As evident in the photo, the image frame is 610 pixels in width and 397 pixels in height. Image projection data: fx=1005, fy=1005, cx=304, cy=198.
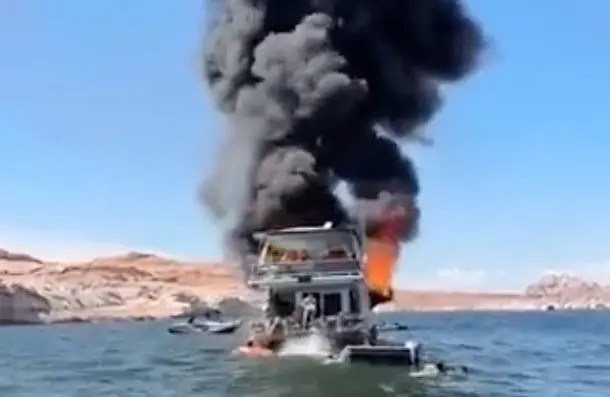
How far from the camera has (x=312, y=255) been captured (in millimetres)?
52281

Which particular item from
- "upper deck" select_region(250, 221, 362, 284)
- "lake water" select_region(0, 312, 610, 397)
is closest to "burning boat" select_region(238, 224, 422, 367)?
"upper deck" select_region(250, 221, 362, 284)

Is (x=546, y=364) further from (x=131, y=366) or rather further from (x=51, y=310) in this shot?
(x=51, y=310)

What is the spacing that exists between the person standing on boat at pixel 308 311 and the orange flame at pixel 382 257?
383 cm

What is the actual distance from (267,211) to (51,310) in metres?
138

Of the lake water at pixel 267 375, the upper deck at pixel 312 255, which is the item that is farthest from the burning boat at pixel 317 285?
the lake water at pixel 267 375

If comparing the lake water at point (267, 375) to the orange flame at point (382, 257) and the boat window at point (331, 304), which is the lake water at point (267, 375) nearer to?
the boat window at point (331, 304)

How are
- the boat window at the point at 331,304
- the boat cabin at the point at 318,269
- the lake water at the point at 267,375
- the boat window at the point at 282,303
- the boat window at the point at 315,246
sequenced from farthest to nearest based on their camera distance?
the boat window at the point at 282,303 < the boat window at the point at 331,304 < the boat window at the point at 315,246 < the boat cabin at the point at 318,269 < the lake water at the point at 267,375

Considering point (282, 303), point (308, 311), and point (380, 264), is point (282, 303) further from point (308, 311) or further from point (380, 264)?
point (380, 264)

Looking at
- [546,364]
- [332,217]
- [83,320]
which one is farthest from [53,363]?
[83,320]

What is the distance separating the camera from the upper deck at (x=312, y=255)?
169 ft

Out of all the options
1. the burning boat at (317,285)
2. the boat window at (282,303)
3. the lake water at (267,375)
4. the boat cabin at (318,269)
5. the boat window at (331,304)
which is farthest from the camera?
the boat window at (282,303)

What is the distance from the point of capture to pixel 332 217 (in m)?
54.9

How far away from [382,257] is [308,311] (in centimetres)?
633

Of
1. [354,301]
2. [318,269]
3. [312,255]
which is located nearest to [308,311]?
[318,269]
